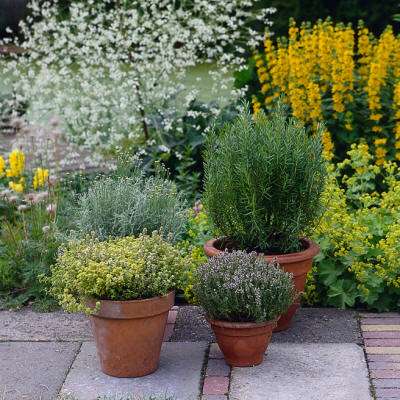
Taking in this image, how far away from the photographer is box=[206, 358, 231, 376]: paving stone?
356 centimetres

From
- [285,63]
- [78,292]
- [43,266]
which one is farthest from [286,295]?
[285,63]

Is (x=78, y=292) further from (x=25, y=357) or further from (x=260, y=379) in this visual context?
(x=260, y=379)

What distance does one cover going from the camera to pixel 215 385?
3436 mm

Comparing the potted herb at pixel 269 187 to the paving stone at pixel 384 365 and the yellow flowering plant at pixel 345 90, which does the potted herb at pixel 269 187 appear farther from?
the yellow flowering plant at pixel 345 90

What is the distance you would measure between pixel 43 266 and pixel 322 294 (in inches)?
61.9

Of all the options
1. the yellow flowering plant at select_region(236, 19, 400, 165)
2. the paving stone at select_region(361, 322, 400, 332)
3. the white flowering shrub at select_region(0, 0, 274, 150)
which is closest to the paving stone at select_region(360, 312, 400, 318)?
the paving stone at select_region(361, 322, 400, 332)

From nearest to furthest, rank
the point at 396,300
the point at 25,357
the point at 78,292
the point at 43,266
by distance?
the point at 78,292 < the point at 25,357 < the point at 396,300 < the point at 43,266

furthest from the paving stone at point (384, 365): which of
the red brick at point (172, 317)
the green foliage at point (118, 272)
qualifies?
the red brick at point (172, 317)

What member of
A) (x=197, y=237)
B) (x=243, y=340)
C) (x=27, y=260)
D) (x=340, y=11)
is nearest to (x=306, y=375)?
(x=243, y=340)

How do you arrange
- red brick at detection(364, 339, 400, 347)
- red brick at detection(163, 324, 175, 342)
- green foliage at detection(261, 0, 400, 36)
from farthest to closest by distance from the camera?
green foliage at detection(261, 0, 400, 36), red brick at detection(163, 324, 175, 342), red brick at detection(364, 339, 400, 347)

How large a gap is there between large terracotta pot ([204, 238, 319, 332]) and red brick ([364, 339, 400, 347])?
382mm

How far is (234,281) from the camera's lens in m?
3.49

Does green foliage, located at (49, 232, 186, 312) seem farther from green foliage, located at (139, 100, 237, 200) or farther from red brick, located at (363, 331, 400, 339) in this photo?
green foliage, located at (139, 100, 237, 200)

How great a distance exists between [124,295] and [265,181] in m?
0.90
